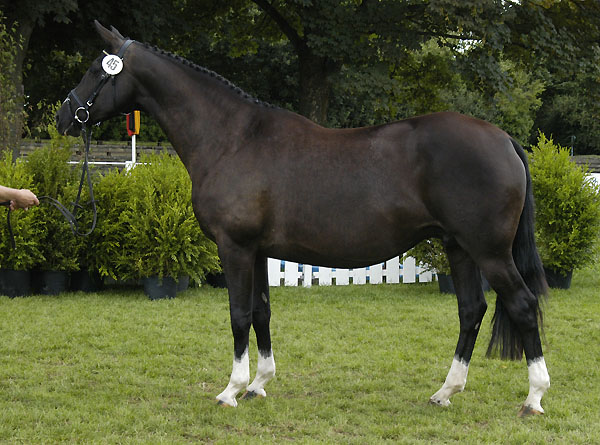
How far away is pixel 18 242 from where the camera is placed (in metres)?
8.62

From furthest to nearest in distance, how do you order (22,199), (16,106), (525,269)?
1. (16,106)
2. (525,269)
3. (22,199)

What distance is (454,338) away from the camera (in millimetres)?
6816

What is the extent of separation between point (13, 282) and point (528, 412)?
7.15 m

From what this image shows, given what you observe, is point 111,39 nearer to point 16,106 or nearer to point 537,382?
point 537,382

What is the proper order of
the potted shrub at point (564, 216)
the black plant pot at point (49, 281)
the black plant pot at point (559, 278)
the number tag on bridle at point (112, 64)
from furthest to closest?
the black plant pot at point (559, 278), the potted shrub at point (564, 216), the black plant pot at point (49, 281), the number tag on bridle at point (112, 64)

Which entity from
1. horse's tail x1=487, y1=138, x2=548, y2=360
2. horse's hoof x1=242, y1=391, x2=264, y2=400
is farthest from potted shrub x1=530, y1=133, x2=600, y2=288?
horse's hoof x1=242, y1=391, x2=264, y2=400

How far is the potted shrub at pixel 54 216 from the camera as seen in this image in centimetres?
898

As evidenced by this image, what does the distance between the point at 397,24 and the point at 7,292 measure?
11725 millimetres

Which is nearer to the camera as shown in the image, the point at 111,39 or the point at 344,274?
the point at 111,39

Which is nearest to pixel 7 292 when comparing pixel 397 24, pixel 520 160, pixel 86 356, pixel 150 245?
pixel 150 245

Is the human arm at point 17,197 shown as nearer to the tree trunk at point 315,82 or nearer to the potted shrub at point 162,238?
the potted shrub at point 162,238

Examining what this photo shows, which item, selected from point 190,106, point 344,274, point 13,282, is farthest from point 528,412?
point 13,282

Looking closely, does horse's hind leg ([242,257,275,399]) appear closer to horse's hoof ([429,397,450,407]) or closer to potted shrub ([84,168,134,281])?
horse's hoof ([429,397,450,407])

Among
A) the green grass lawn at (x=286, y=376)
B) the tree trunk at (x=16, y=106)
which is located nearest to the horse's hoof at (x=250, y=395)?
the green grass lawn at (x=286, y=376)
